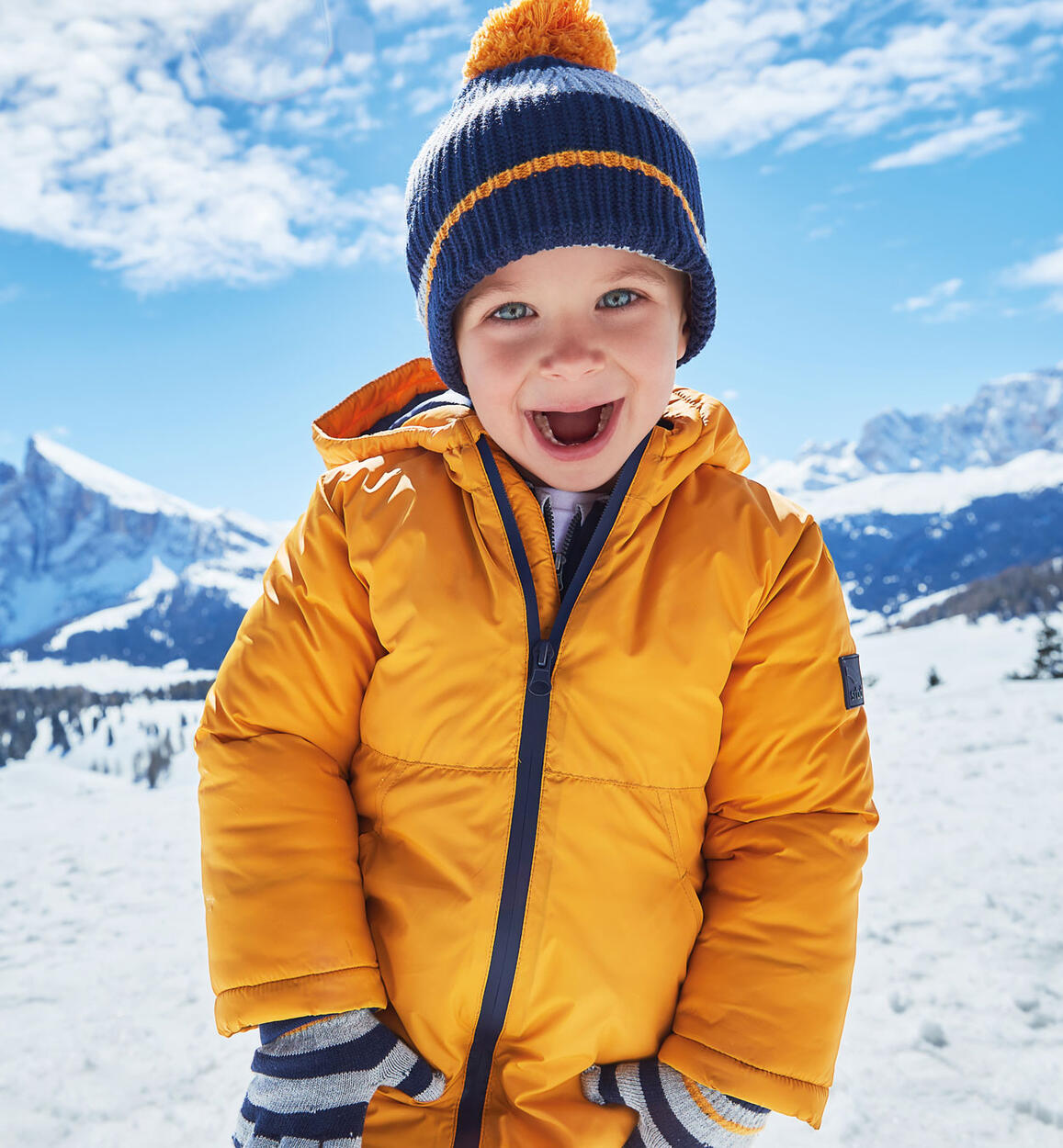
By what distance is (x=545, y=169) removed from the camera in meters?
1.63

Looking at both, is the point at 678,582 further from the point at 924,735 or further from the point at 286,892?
the point at 924,735

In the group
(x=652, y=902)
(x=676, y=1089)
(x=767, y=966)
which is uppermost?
(x=652, y=902)

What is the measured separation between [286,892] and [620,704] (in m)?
0.72

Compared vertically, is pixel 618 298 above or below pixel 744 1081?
above

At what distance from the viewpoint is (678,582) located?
1576 mm

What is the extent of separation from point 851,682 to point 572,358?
886mm

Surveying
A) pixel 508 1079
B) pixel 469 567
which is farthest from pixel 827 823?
pixel 469 567

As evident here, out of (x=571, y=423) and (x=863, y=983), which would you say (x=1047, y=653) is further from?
(x=571, y=423)

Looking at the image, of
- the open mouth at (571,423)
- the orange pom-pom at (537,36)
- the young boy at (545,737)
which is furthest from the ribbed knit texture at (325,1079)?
the orange pom-pom at (537,36)

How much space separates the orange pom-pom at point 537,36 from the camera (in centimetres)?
181

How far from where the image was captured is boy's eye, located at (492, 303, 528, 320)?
5.41 feet

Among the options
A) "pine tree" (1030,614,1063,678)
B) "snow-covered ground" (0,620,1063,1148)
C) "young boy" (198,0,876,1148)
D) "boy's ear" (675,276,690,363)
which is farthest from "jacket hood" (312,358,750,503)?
"pine tree" (1030,614,1063,678)

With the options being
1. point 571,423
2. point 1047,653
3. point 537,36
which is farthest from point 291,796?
point 1047,653

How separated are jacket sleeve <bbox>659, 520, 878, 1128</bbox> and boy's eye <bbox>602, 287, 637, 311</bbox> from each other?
0.63m
